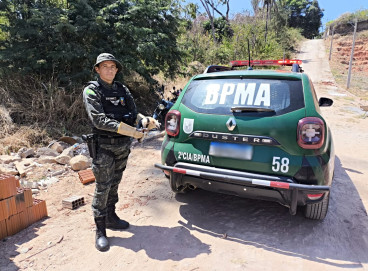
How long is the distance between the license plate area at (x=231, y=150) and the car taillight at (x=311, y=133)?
→ 458 millimetres

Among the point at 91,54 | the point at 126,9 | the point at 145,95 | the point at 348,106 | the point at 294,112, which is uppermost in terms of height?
the point at 126,9

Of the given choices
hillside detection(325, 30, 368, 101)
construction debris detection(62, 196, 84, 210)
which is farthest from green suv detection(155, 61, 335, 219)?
hillside detection(325, 30, 368, 101)

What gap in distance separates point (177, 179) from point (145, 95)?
6.58m

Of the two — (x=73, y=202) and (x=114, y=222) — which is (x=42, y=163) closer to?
(x=73, y=202)

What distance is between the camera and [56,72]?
6.59 meters

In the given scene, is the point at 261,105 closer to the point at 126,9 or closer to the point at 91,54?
the point at 91,54

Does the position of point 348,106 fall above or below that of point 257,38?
below

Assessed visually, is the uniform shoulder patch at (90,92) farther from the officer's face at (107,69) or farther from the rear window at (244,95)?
the rear window at (244,95)

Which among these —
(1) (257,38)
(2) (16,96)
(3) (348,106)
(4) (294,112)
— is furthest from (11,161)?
(1) (257,38)

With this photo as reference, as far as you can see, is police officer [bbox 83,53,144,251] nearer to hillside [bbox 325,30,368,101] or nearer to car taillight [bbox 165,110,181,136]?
car taillight [bbox 165,110,181,136]

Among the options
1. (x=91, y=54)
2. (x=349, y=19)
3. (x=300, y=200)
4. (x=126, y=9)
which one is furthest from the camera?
(x=349, y=19)

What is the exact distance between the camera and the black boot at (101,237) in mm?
2520

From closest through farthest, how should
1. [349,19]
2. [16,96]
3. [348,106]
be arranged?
[16,96] < [348,106] < [349,19]

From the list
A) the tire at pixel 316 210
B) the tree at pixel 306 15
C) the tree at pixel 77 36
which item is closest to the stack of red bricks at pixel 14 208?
the tire at pixel 316 210
